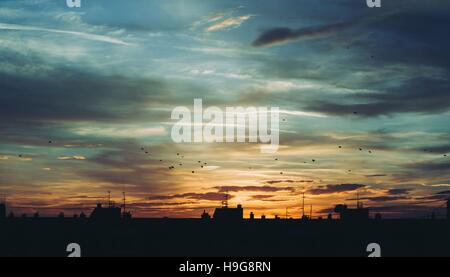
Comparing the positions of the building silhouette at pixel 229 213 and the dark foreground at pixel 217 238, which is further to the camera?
the building silhouette at pixel 229 213

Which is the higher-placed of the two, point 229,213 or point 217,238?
point 229,213

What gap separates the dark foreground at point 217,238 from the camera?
17312cm

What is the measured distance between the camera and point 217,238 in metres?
179

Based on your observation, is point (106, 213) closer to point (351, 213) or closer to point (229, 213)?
point (229, 213)

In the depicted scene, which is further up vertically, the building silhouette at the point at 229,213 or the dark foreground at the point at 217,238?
the building silhouette at the point at 229,213

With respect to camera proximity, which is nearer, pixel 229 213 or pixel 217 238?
pixel 217 238

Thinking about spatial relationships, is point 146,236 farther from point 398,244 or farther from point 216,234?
point 398,244

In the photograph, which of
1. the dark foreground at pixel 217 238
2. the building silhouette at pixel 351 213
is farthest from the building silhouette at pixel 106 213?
the building silhouette at pixel 351 213

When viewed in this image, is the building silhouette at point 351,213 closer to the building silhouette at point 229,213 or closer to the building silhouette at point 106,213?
the building silhouette at point 229,213

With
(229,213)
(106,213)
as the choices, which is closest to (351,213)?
(229,213)

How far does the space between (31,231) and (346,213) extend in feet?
270
